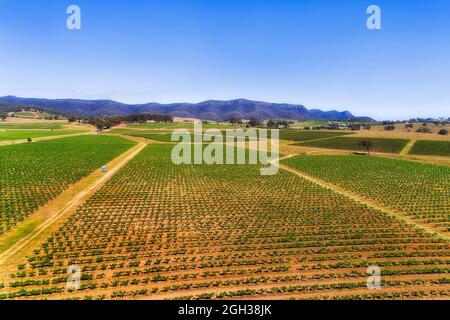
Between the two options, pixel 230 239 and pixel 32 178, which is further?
pixel 32 178

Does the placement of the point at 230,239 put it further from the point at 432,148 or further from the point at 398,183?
the point at 432,148

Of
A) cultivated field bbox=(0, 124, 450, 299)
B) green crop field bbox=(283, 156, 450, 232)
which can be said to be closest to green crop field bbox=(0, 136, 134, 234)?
cultivated field bbox=(0, 124, 450, 299)

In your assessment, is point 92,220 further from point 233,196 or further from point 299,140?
point 299,140

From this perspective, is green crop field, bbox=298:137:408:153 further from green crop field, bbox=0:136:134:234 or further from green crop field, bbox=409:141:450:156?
green crop field, bbox=0:136:134:234

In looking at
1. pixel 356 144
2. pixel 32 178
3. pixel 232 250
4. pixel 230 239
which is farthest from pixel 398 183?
pixel 356 144

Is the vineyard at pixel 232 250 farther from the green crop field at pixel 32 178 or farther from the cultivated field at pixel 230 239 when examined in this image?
the green crop field at pixel 32 178

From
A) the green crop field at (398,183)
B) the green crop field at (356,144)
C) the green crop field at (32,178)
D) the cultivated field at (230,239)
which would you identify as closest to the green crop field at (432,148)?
the green crop field at (356,144)

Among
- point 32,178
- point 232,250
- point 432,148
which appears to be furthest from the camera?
point 432,148
